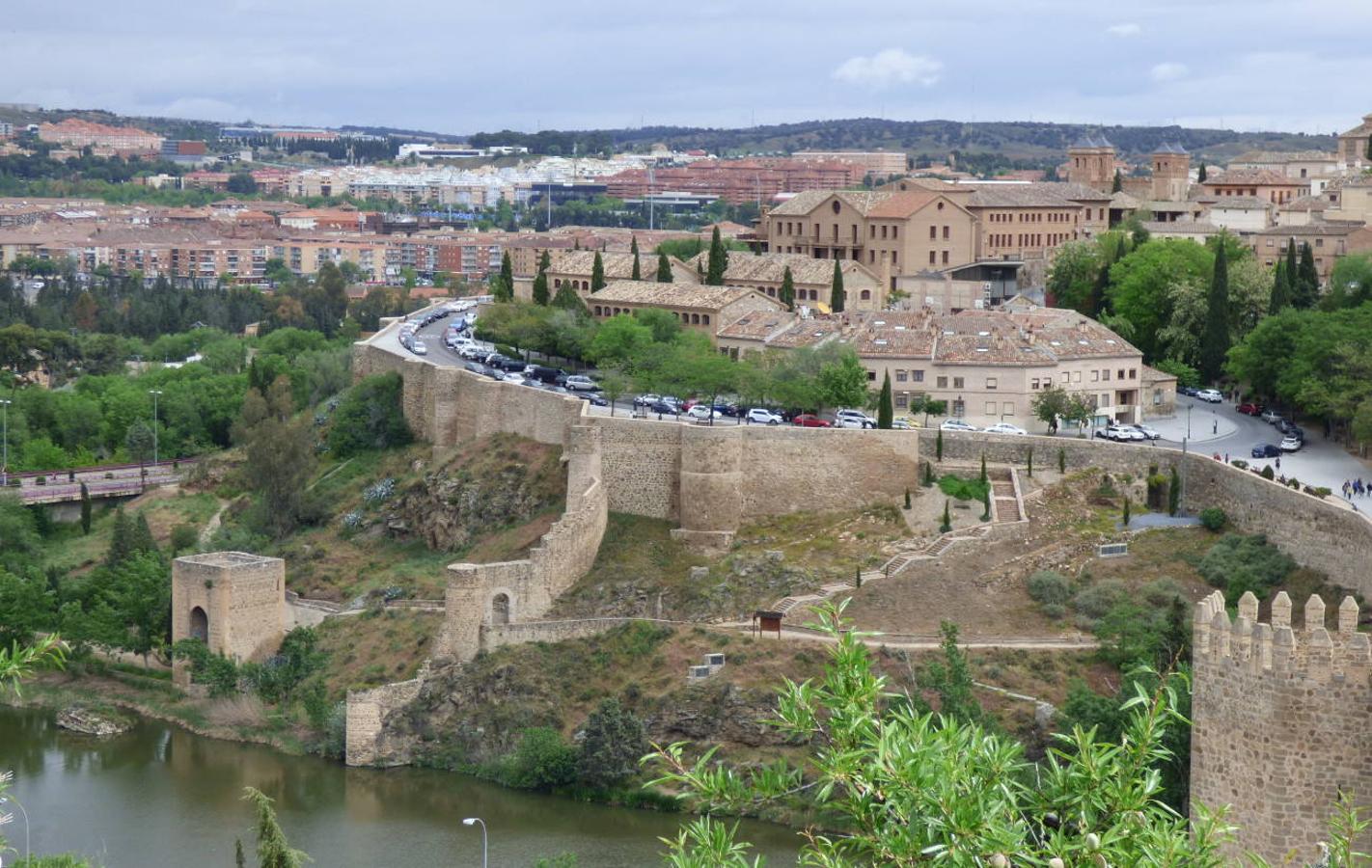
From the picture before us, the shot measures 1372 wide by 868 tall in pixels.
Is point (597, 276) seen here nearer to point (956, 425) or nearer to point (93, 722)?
point (956, 425)

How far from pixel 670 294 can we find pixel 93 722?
19837mm

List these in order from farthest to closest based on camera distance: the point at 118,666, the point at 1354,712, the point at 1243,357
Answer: the point at 1243,357 < the point at 118,666 < the point at 1354,712

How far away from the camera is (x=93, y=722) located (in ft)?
124

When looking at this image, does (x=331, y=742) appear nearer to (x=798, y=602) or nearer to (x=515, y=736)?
(x=515, y=736)

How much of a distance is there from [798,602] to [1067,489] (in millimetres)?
5457

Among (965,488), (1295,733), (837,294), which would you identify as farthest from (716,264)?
(1295,733)

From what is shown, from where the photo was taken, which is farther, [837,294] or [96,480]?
[96,480]

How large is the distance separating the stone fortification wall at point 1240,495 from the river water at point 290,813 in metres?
8.56

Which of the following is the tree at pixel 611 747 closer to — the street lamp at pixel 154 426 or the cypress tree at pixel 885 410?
the cypress tree at pixel 885 410

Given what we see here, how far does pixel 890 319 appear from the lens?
151 feet

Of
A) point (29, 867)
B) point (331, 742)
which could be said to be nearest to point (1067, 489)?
point (331, 742)

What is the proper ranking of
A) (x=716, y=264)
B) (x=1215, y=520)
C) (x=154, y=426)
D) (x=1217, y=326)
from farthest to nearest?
1. (x=154, y=426)
2. (x=716, y=264)
3. (x=1217, y=326)
4. (x=1215, y=520)

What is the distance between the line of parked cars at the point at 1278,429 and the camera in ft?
125

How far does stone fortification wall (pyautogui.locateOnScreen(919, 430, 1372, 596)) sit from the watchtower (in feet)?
120
